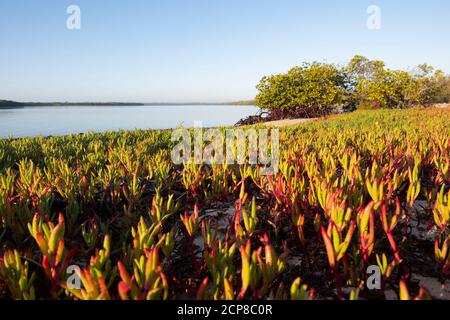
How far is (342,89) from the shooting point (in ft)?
85.2

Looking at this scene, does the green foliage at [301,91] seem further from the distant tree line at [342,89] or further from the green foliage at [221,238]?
the green foliage at [221,238]

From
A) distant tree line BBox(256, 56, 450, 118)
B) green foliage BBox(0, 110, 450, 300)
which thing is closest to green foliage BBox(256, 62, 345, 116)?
distant tree line BBox(256, 56, 450, 118)

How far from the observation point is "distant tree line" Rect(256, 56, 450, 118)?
81.4 ft

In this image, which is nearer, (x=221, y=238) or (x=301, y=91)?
(x=221, y=238)

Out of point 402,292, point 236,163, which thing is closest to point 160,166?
point 236,163

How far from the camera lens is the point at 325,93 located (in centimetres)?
2520

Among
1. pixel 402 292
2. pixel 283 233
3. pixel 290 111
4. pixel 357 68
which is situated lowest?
pixel 283 233

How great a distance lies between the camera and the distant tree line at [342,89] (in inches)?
976

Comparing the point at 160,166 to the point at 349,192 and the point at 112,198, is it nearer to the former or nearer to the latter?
the point at 112,198

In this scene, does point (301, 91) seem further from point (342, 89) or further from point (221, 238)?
point (221, 238)

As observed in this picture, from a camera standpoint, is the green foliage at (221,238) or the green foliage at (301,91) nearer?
the green foliage at (221,238)

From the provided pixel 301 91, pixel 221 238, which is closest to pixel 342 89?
pixel 301 91

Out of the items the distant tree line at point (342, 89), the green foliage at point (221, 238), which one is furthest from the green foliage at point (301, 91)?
the green foliage at point (221, 238)

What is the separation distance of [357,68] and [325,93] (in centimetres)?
817
